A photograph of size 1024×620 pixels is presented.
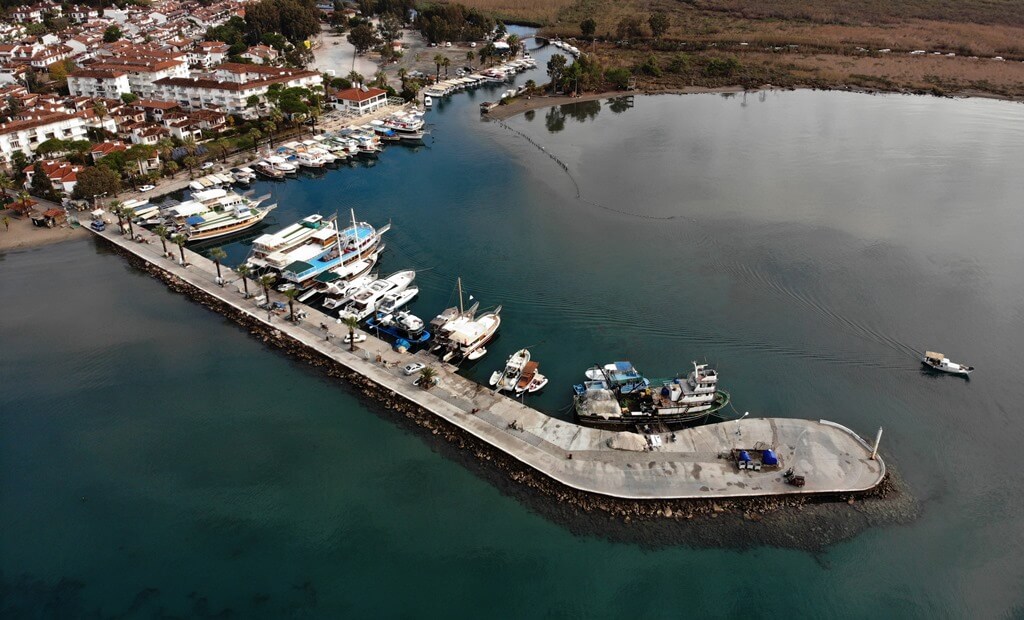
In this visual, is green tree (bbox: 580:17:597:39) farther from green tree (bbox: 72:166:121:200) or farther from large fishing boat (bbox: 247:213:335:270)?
green tree (bbox: 72:166:121:200)

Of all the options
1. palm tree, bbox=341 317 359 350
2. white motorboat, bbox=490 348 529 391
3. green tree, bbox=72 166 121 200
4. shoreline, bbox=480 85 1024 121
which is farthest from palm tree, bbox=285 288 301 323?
shoreline, bbox=480 85 1024 121

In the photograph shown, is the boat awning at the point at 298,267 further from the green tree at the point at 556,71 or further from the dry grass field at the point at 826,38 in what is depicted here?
the dry grass field at the point at 826,38

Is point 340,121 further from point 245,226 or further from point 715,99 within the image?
point 715,99

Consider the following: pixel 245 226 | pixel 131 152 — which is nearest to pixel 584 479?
pixel 245 226

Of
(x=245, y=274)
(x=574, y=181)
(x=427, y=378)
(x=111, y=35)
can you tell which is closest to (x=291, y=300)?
(x=245, y=274)

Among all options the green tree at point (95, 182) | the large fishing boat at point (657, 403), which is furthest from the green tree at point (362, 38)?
the large fishing boat at point (657, 403)

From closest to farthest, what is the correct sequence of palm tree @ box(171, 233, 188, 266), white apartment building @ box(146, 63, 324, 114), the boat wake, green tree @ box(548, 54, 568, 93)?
palm tree @ box(171, 233, 188, 266) → the boat wake → white apartment building @ box(146, 63, 324, 114) → green tree @ box(548, 54, 568, 93)

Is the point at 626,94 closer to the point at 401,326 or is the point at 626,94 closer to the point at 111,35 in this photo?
the point at 401,326
